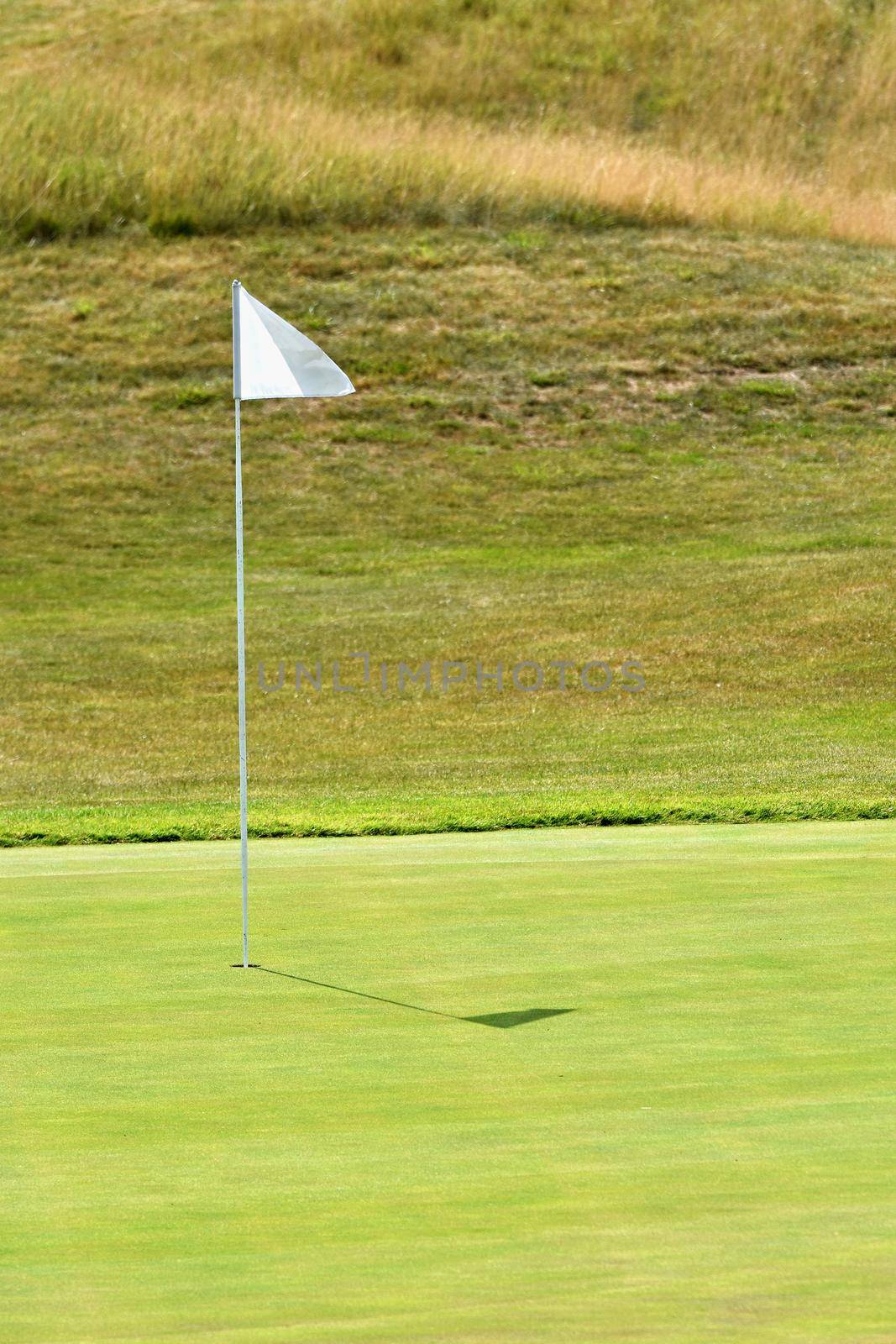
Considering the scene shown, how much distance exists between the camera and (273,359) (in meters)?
7.86

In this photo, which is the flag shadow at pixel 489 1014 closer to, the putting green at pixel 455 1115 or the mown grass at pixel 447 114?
the putting green at pixel 455 1115

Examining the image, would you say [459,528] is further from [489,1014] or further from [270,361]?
[489,1014]

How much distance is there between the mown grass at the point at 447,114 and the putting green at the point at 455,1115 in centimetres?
2851

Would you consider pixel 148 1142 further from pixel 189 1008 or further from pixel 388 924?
pixel 388 924

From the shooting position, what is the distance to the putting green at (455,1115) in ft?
12.5

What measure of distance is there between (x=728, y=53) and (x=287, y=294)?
1411cm

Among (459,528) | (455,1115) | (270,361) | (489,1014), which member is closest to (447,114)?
(459,528)

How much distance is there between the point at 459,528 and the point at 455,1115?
70.4ft

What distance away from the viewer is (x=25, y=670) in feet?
66.6

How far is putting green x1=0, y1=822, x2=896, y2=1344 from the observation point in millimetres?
3816

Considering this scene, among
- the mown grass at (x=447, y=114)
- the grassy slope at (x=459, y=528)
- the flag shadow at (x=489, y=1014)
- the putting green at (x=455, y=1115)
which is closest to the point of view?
→ the putting green at (x=455, y=1115)

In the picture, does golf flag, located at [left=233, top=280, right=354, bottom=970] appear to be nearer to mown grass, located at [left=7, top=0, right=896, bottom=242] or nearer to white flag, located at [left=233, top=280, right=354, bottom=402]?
white flag, located at [left=233, top=280, right=354, bottom=402]

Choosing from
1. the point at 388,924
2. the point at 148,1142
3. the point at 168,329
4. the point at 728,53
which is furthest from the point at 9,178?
the point at 148,1142

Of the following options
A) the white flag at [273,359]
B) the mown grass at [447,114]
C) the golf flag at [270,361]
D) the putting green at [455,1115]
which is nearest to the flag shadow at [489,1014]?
the putting green at [455,1115]
